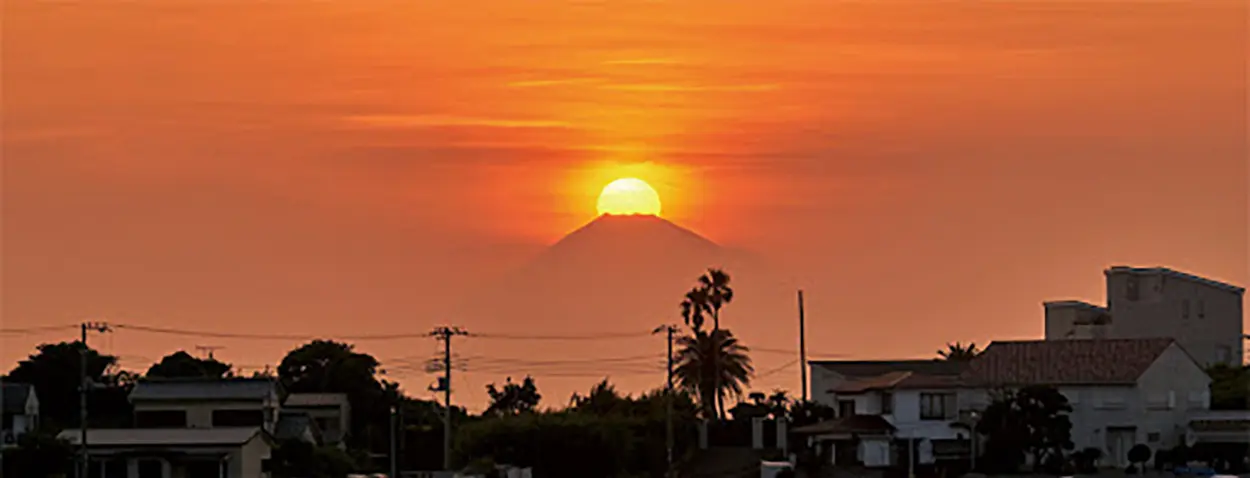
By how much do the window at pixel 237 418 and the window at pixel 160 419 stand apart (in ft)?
3.57

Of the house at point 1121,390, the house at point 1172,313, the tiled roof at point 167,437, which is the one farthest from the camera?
the house at point 1172,313

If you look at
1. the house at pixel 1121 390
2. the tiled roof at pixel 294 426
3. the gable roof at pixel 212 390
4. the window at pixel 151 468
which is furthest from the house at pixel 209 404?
the house at pixel 1121 390

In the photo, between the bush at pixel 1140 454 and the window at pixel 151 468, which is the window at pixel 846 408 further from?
the window at pixel 151 468

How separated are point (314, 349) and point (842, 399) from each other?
25768 mm

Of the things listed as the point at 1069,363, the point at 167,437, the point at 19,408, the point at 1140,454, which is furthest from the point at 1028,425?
the point at 19,408

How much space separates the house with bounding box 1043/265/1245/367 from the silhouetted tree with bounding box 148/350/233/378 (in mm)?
33718

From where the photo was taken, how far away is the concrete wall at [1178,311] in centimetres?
10869

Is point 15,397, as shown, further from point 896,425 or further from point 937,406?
point 937,406

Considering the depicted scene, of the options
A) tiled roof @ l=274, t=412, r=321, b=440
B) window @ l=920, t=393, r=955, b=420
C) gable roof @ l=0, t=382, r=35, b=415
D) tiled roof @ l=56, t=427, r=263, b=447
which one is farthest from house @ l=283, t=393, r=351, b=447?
window @ l=920, t=393, r=955, b=420

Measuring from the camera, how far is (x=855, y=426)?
84.7m

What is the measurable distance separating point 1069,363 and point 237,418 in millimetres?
Answer: 26972

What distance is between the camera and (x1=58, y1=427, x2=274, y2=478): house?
8025cm

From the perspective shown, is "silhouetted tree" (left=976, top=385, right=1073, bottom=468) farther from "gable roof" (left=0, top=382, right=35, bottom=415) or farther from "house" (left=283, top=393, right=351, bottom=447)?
"gable roof" (left=0, top=382, right=35, bottom=415)

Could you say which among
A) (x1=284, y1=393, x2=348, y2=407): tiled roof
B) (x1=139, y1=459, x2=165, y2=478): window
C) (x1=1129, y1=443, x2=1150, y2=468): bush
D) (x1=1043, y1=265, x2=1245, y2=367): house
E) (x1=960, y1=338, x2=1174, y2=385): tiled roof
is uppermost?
(x1=1043, y1=265, x2=1245, y2=367): house
